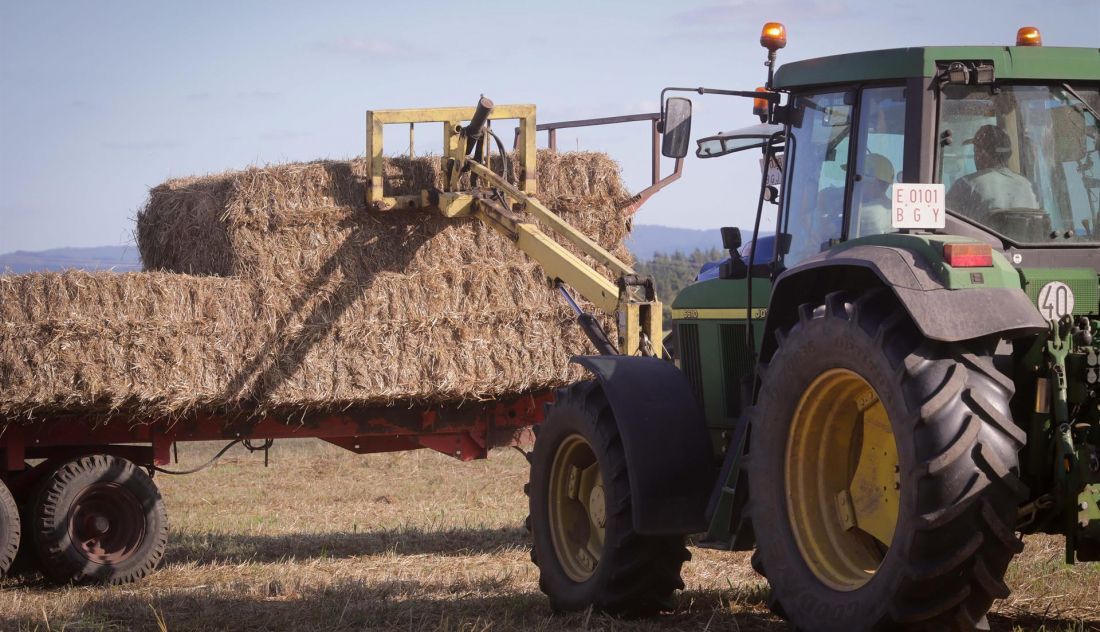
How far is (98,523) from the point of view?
848cm

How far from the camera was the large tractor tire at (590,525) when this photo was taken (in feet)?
18.9

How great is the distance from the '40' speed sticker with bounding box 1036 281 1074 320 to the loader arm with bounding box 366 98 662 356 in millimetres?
3777

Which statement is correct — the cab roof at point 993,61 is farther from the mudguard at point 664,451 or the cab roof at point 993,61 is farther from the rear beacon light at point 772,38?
the mudguard at point 664,451

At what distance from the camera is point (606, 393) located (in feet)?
19.4

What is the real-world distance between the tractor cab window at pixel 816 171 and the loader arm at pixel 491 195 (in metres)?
2.69

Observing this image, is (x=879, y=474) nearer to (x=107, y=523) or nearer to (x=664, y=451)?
(x=664, y=451)

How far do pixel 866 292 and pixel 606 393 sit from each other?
69.2 inches

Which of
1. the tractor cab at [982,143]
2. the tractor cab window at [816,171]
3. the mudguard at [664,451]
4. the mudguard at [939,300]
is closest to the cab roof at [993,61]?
the tractor cab at [982,143]

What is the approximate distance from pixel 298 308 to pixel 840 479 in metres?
5.05

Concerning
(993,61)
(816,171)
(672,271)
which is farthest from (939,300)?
(672,271)

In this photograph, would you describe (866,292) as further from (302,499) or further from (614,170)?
(302,499)

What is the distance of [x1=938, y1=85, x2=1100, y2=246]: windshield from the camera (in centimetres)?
480

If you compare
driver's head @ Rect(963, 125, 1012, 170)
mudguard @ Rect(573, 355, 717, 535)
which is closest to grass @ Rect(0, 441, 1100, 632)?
mudguard @ Rect(573, 355, 717, 535)

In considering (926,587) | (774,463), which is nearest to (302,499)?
(774,463)
